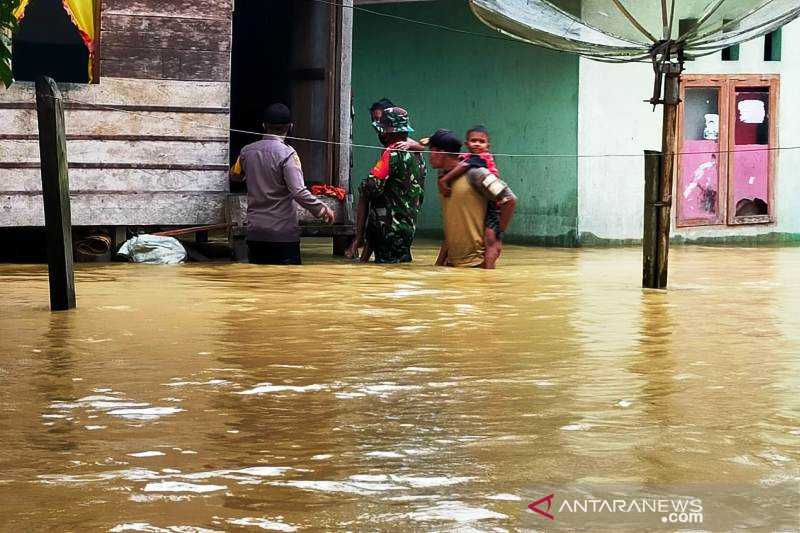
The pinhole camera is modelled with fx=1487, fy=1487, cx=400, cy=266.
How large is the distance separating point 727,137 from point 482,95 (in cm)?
306

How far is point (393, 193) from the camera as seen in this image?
1397 centimetres

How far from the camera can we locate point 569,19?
42.1ft

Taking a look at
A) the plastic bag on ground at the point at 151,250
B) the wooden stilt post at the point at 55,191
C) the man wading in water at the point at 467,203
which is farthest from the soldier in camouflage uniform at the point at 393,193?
the wooden stilt post at the point at 55,191

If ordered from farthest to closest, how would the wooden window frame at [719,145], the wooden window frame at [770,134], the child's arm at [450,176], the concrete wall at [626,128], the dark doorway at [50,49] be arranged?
the dark doorway at [50,49]
the wooden window frame at [770,134]
the wooden window frame at [719,145]
the concrete wall at [626,128]
the child's arm at [450,176]

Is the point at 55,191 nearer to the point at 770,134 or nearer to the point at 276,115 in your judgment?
the point at 276,115

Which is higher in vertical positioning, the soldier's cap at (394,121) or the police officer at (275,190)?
the soldier's cap at (394,121)

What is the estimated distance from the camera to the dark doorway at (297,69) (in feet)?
49.4

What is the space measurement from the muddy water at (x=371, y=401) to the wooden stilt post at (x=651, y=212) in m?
0.38

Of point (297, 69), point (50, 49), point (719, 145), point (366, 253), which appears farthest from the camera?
point (50, 49)

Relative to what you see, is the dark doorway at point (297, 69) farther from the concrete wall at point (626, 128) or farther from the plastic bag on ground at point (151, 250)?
the concrete wall at point (626, 128)

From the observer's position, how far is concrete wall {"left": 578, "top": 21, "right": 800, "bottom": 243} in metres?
17.5

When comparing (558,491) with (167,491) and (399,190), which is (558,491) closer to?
(167,491)

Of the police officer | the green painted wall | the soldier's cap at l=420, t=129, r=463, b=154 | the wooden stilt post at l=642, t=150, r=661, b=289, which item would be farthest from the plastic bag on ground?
the green painted wall

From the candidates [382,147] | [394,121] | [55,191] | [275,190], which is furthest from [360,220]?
[55,191]
